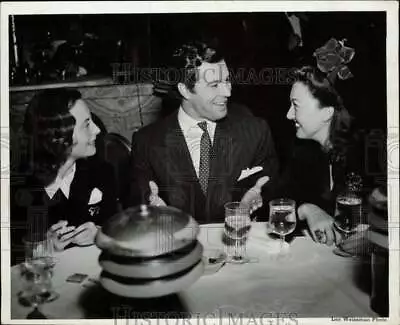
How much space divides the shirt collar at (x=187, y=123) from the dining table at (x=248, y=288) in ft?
0.96

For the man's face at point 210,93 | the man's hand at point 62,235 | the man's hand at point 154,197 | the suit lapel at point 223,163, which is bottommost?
the man's hand at point 62,235

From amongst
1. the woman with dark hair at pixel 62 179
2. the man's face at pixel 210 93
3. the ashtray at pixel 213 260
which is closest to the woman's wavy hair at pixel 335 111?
the man's face at pixel 210 93

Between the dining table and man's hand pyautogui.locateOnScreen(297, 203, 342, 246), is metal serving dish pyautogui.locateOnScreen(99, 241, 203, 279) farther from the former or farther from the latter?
man's hand pyautogui.locateOnScreen(297, 203, 342, 246)

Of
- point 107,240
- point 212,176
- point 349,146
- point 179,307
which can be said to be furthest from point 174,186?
point 349,146

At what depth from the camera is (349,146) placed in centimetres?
151

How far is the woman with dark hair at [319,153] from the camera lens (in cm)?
150

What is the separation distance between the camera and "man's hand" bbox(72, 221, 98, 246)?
1.48 m

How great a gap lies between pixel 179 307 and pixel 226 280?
16 cm

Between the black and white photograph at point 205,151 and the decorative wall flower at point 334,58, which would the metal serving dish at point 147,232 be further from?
the decorative wall flower at point 334,58

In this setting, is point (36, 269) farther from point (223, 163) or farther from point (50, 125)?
point (223, 163)

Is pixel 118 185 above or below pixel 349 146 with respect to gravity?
below

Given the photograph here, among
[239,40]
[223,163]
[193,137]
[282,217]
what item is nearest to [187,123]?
[193,137]

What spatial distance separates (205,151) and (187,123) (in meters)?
0.10

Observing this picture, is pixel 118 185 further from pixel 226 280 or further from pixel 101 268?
pixel 226 280
